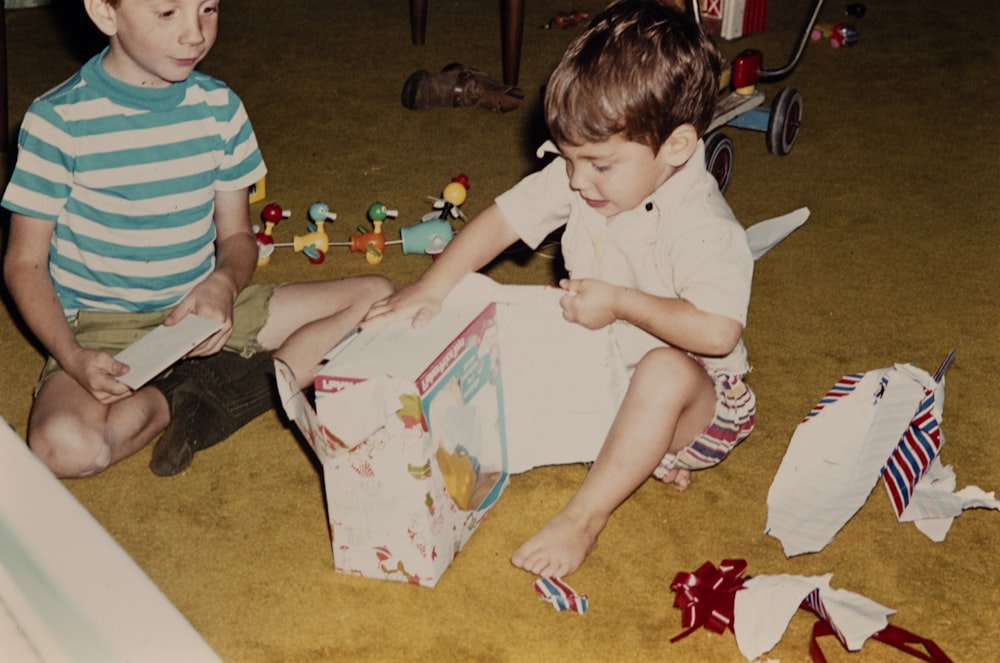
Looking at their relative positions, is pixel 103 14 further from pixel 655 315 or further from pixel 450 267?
pixel 655 315

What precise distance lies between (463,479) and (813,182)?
108cm

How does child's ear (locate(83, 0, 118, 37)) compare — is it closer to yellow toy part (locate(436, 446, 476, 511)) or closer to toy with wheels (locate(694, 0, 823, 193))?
yellow toy part (locate(436, 446, 476, 511))

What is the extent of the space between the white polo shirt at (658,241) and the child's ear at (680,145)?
3cm

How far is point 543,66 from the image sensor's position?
2449 millimetres

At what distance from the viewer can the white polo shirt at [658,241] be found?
3.74 ft

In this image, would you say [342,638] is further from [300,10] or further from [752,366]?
[300,10]

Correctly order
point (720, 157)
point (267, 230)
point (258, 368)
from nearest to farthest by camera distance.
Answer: point (258, 368) < point (267, 230) < point (720, 157)

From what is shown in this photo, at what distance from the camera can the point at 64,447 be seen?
1252 mm

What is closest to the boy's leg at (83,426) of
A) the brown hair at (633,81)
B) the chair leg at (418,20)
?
the brown hair at (633,81)

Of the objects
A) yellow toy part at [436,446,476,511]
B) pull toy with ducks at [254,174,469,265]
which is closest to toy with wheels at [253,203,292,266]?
pull toy with ducks at [254,174,469,265]

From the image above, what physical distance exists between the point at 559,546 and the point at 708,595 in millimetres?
155

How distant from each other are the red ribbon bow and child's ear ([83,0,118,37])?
0.81m

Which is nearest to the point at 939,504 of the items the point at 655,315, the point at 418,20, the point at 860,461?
the point at 860,461

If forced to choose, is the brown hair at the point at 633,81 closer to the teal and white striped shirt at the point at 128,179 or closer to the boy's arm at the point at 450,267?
the boy's arm at the point at 450,267
